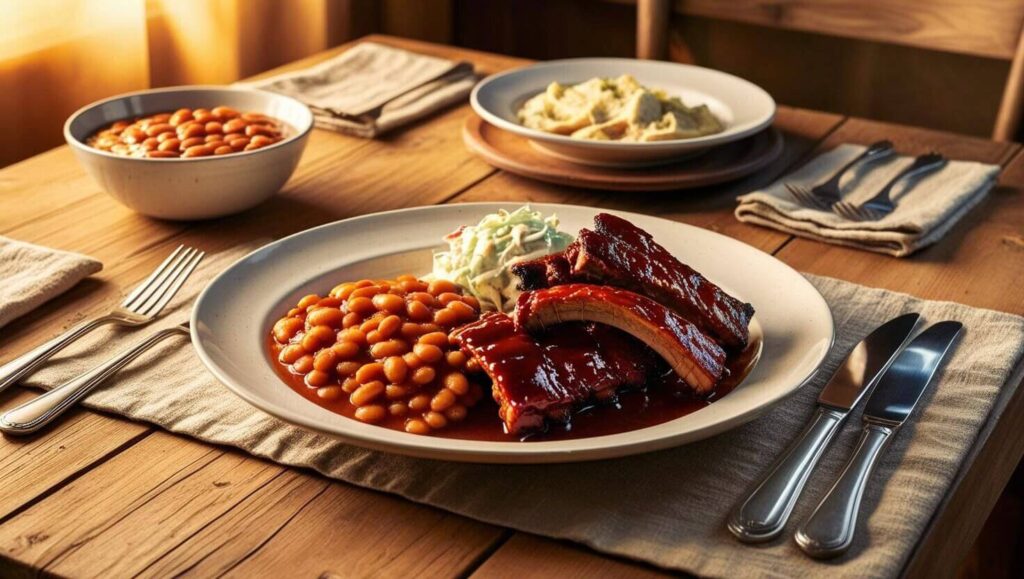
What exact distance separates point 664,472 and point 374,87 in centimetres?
Answer: 144

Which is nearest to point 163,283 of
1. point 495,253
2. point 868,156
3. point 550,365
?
point 495,253

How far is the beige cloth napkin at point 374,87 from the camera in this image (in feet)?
7.19

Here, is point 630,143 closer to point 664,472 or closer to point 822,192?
point 822,192

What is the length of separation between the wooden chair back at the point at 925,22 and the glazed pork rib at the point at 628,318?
6.08 ft

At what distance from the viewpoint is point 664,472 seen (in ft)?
3.70

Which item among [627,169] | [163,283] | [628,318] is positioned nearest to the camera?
[628,318]

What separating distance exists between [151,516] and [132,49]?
2.46 meters

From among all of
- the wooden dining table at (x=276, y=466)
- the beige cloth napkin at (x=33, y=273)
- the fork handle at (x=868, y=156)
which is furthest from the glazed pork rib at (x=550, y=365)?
the fork handle at (x=868, y=156)

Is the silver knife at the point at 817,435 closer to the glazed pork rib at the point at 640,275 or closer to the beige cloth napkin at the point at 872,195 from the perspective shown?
the glazed pork rib at the point at 640,275

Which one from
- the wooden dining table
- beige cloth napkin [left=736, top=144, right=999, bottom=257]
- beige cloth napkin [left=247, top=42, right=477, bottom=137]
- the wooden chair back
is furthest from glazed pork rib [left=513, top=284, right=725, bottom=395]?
A: the wooden chair back

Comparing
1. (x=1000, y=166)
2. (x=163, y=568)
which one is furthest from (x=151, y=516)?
(x=1000, y=166)

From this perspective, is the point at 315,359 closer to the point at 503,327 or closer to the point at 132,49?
the point at 503,327

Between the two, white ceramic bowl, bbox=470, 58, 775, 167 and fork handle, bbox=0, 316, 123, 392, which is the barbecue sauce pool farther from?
white ceramic bowl, bbox=470, 58, 775, 167

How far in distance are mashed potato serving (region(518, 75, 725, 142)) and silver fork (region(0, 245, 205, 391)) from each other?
721 millimetres
